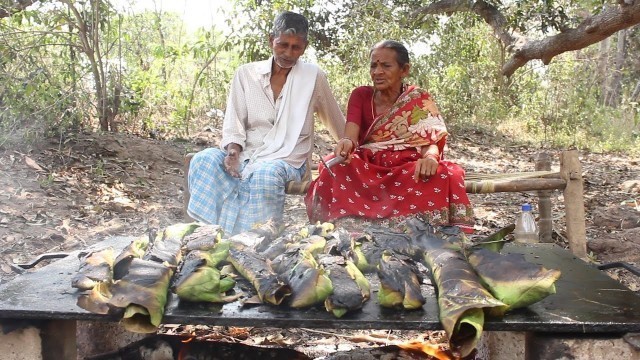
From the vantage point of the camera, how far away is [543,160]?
4.86 metres

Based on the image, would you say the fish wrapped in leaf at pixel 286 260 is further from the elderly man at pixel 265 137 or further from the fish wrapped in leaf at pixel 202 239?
the elderly man at pixel 265 137

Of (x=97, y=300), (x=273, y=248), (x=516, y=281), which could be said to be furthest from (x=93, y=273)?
(x=516, y=281)

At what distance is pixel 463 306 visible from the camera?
5.69 feet

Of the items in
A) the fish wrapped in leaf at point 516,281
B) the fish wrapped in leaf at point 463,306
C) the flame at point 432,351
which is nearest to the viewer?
the fish wrapped in leaf at point 463,306

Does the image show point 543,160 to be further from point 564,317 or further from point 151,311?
point 151,311

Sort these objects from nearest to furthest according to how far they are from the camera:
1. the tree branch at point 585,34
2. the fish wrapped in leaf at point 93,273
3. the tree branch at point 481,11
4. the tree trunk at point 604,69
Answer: the fish wrapped in leaf at point 93,273 → the tree branch at point 585,34 → the tree branch at point 481,11 → the tree trunk at point 604,69

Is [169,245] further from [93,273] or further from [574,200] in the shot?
[574,200]

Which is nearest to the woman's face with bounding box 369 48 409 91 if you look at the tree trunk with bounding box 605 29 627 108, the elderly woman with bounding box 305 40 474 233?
the elderly woman with bounding box 305 40 474 233

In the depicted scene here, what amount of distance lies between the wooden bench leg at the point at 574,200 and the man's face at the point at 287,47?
2.09m

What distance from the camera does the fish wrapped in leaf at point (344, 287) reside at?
6.10ft

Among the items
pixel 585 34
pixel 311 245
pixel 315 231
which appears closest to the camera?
pixel 311 245

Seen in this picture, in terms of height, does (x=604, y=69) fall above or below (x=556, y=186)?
above

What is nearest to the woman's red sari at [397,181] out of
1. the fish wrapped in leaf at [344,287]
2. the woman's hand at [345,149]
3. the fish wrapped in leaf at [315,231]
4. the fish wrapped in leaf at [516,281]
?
the woman's hand at [345,149]

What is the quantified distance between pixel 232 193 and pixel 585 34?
4.66 meters
